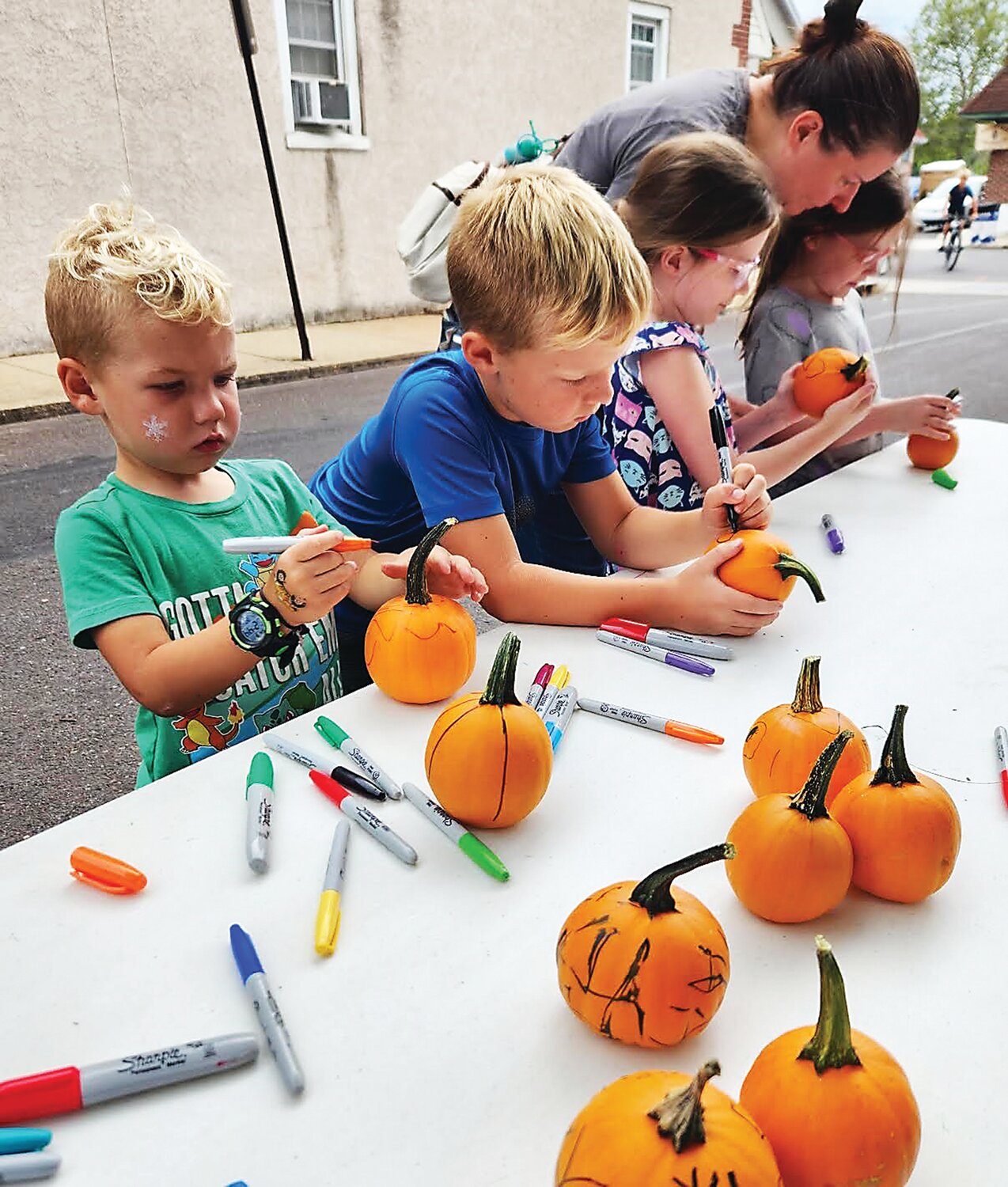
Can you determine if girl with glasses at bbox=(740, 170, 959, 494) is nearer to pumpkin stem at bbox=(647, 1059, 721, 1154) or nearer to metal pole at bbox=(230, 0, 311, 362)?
pumpkin stem at bbox=(647, 1059, 721, 1154)

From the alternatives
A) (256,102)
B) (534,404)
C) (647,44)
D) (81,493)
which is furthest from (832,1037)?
(647,44)

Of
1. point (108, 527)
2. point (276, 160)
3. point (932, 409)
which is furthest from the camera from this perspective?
point (276, 160)

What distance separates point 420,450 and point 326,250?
836 cm

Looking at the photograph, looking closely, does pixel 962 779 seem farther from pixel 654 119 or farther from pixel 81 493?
pixel 81 493

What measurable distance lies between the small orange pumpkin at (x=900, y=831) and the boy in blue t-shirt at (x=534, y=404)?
51 centimetres

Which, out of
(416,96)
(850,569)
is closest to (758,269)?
(850,569)

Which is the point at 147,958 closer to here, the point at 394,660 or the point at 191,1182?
the point at 191,1182

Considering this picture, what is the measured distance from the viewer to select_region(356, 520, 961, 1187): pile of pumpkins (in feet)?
1.66

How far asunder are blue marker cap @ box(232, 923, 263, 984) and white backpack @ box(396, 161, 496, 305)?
2.10 metres

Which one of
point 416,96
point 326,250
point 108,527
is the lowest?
point 326,250

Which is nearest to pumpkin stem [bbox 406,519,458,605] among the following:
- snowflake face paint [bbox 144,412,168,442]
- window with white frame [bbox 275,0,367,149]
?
snowflake face paint [bbox 144,412,168,442]

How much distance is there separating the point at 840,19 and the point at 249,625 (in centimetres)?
198

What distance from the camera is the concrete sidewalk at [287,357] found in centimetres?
582

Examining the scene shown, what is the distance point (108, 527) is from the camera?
124 cm
